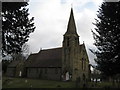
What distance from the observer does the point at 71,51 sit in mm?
49188

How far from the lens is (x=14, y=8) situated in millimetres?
16375

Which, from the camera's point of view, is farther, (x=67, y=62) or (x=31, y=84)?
(x=67, y=62)

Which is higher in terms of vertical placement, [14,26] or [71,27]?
[71,27]

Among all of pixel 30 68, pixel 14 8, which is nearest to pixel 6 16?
pixel 14 8

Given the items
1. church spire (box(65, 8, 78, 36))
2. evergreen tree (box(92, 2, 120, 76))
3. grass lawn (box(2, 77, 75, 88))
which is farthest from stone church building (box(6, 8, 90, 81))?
evergreen tree (box(92, 2, 120, 76))

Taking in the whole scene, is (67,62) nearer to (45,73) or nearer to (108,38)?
(45,73)

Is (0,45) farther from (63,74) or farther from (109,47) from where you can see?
(63,74)

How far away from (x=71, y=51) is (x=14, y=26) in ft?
108

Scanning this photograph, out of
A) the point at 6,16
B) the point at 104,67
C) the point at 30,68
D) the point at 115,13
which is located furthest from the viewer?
the point at 30,68

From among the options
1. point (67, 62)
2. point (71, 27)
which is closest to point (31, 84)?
point (67, 62)

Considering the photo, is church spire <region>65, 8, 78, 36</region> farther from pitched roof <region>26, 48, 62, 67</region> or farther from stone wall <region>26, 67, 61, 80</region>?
stone wall <region>26, 67, 61, 80</region>

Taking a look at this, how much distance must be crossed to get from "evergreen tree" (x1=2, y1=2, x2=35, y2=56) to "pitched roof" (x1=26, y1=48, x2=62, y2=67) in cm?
3248

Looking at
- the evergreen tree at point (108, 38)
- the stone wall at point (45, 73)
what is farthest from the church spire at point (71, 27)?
the evergreen tree at point (108, 38)

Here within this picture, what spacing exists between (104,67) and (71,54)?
2901cm
